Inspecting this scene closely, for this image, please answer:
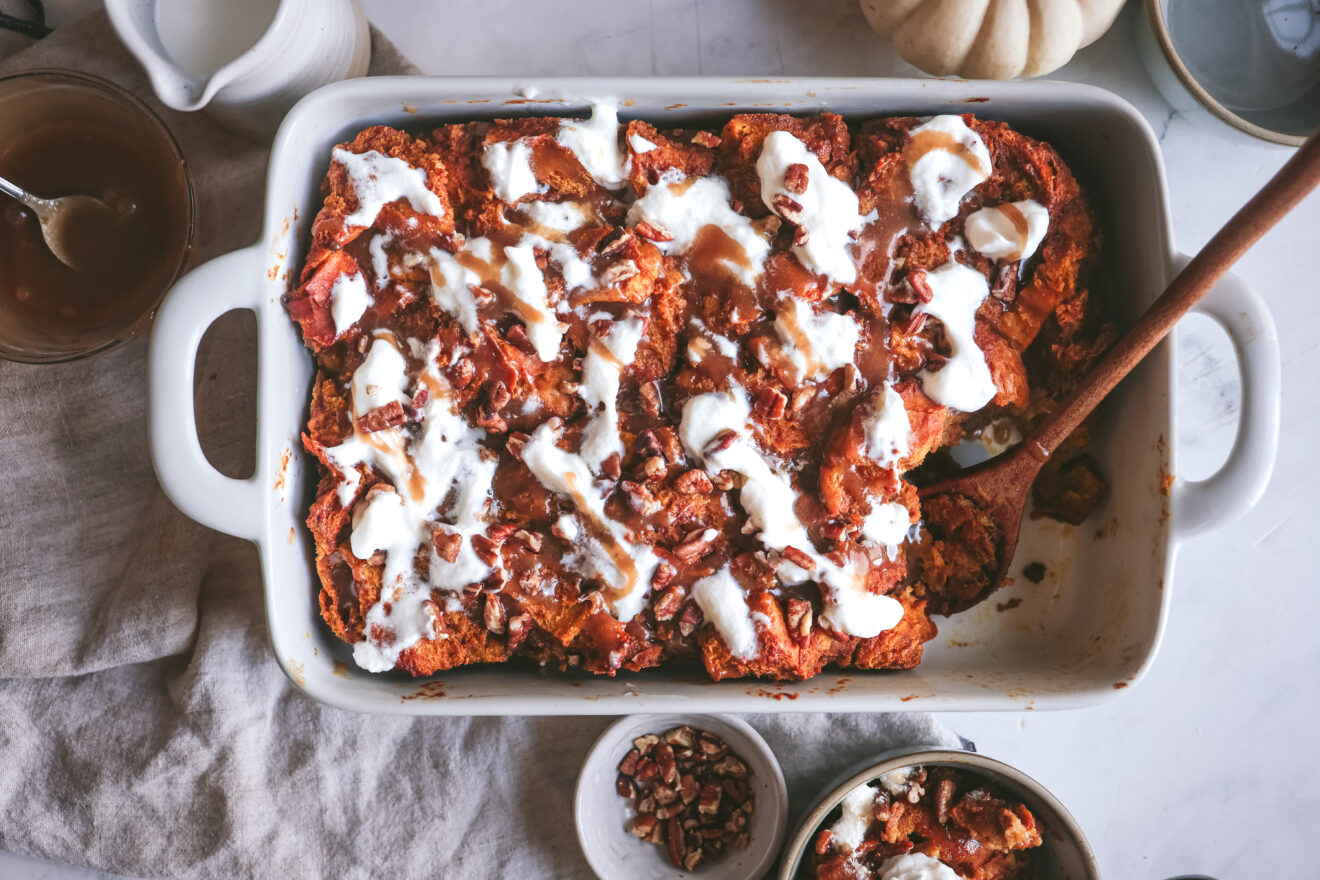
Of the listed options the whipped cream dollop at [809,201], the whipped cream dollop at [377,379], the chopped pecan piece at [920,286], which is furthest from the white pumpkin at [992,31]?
the whipped cream dollop at [377,379]

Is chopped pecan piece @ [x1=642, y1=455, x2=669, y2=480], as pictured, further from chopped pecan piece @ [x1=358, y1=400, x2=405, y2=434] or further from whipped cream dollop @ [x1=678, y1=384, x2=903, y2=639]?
chopped pecan piece @ [x1=358, y1=400, x2=405, y2=434]

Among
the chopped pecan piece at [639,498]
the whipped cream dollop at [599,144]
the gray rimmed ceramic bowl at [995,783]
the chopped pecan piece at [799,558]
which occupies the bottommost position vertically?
the gray rimmed ceramic bowl at [995,783]

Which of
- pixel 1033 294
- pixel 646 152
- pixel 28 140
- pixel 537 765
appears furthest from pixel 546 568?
pixel 28 140

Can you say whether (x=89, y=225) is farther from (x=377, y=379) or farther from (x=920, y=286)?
(x=920, y=286)

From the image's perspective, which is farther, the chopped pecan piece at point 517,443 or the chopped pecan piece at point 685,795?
the chopped pecan piece at point 685,795

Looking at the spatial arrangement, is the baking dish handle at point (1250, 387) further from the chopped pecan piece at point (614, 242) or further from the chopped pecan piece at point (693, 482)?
the chopped pecan piece at point (614, 242)

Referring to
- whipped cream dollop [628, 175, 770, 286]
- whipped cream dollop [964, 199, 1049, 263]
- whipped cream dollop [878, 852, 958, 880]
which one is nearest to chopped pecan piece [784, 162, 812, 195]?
whipped cream dollop [628, 175, 770, 286]

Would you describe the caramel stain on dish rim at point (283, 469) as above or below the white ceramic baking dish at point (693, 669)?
below
